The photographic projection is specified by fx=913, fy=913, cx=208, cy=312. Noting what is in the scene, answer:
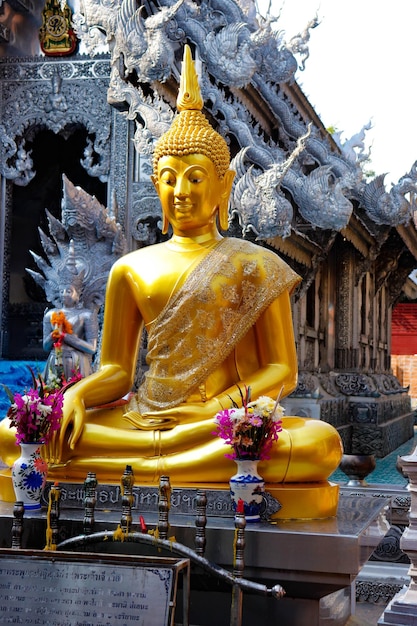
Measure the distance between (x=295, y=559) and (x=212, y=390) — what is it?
40.2 inches

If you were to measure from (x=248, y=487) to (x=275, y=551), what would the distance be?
0.30m

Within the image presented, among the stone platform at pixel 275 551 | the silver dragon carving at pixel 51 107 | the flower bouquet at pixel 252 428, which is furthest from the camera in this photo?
the silver dragon carving at pixel 51 107

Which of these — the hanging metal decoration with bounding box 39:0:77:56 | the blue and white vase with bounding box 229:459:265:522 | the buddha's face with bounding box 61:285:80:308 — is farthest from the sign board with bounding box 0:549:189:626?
the hanging metal decoration with bounding box 39:0:77:56

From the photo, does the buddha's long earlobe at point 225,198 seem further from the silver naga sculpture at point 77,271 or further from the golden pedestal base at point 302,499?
the silver naga sculpture at point 77,271

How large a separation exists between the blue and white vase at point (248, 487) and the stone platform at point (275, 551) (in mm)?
58

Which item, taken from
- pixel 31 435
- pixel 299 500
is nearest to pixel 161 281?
pixel 31 435

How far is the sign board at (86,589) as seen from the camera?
9.32ft

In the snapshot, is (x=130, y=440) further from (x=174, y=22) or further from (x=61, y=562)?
(x=174, y=22)

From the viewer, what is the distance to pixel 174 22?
8.13 meters

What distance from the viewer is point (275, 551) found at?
334 cm

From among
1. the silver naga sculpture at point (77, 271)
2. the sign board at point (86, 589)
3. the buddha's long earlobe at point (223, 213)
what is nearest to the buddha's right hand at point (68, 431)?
the sign board at point (86, 589)

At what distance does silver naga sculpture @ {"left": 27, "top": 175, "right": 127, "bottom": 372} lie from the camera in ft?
24.9

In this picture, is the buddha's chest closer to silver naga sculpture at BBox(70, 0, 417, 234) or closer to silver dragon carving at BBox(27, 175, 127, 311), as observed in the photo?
silver naga sculpture at BBox(70, 0, 417, 234)

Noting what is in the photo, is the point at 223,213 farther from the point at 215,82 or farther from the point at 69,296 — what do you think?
the point at 215,82
